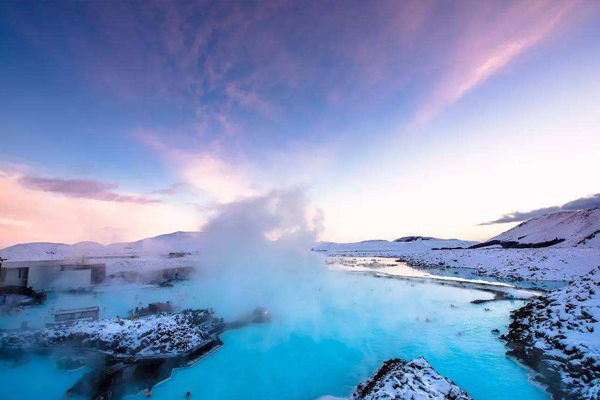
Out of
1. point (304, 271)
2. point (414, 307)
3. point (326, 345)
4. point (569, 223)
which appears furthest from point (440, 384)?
point (569, 223)

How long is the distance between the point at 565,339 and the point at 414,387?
12.4m

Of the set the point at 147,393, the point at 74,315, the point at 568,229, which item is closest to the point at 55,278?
the point at 74,315

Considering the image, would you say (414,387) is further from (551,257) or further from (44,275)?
(551,257)

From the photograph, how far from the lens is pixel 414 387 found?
1207cm

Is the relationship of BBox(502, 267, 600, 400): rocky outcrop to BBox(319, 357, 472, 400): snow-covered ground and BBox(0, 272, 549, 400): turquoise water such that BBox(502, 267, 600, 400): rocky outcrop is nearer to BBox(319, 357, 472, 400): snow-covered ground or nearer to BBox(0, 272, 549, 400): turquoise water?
BBox(0, 272, 549, 400): turquoise water

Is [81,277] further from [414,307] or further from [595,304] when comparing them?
[595,304]

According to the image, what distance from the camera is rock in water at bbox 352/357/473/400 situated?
1162cm

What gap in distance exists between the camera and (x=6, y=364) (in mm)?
18281

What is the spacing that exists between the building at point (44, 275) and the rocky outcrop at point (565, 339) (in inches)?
2038

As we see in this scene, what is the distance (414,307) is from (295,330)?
15.4 meters

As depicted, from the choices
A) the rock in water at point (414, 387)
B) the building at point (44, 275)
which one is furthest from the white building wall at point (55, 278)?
the rock in water at point (414, 387)

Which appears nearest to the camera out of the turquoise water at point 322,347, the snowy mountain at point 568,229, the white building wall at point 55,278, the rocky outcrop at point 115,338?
the turquoise water at point 322,347

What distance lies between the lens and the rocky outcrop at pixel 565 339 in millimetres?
14320

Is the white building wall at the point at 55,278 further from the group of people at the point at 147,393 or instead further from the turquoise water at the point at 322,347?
the group of people at the point at 147,393
